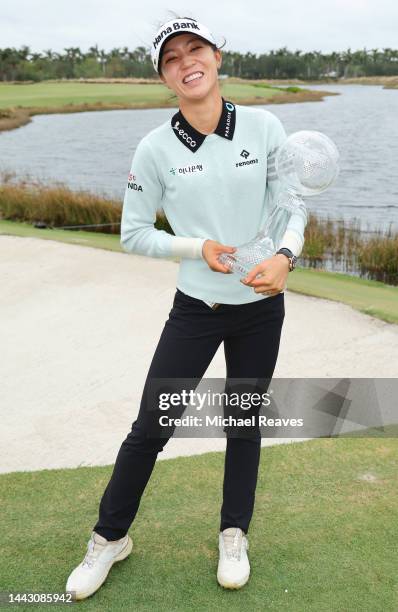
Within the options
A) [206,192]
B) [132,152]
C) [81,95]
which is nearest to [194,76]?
[206,192]

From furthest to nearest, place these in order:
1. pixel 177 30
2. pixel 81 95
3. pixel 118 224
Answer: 1. pixel 81 95
2. pixel 118 224
3. pixel 177 30

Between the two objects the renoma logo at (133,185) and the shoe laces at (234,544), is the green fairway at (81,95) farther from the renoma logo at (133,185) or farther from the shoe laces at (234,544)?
the shoe laces at (234,544)

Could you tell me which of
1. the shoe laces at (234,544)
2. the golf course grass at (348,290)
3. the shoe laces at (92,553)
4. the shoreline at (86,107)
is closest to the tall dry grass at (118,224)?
the golf course grass at (348,290)

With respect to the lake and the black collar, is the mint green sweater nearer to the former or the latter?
the black collar

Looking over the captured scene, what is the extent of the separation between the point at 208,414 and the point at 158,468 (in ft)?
3.15

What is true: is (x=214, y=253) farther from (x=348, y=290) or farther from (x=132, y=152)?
(x=132, y=152)

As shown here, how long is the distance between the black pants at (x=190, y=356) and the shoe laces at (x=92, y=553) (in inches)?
1.6

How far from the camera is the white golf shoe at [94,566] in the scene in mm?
2025

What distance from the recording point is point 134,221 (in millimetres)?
1929

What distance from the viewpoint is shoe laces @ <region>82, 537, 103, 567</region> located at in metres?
2.07

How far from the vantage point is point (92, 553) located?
208cm

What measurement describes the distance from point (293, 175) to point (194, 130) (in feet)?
0.96

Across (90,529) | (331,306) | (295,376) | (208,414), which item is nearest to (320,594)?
(90,529)

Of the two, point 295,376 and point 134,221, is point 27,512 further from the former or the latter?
point 295,376
